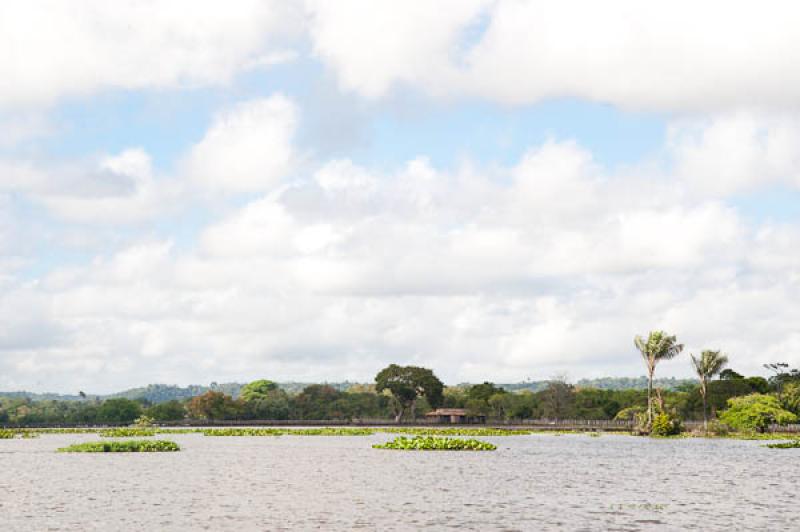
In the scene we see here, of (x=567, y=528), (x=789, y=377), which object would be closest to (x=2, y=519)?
(x=567, y=528)

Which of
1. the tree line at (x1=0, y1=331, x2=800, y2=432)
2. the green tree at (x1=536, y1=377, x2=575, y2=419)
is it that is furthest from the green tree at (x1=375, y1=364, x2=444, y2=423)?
the green tree at (x1=536, y1=377, x2=575, y2=419)

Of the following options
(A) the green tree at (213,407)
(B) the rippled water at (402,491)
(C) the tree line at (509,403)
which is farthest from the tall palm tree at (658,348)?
(A) the green tree at (213,407)

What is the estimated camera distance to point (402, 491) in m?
52.7

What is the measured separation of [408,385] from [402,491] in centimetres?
14256

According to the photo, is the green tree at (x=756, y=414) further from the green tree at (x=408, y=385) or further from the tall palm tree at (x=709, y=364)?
the green tree at (x=408, y=385)

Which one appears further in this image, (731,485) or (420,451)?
(420,451)

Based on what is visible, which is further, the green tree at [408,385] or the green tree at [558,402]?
the green tree at [408,385]

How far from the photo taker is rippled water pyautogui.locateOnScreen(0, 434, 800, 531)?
40156mm

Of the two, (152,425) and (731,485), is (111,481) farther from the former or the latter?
(152,425)

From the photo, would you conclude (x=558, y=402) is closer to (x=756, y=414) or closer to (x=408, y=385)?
(x=408, y=385)

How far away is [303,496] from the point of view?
5038 centimetres

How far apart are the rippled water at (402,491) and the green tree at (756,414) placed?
30.8 metres

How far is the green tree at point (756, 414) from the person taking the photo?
119062 mm

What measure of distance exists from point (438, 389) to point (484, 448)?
102 meters
